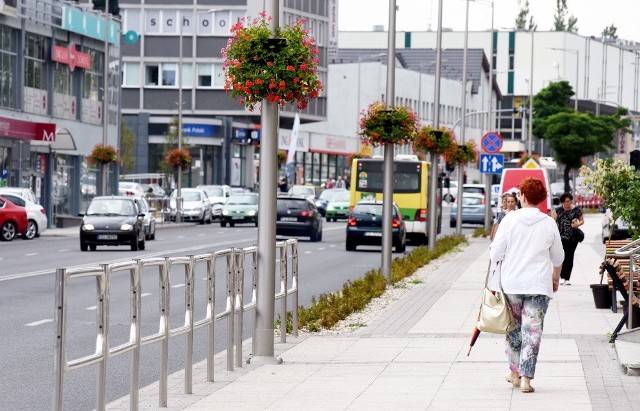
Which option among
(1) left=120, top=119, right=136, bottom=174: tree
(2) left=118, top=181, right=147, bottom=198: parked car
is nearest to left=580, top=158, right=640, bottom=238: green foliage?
(2) left=118, top=181, right=147, bottom=198: parked car

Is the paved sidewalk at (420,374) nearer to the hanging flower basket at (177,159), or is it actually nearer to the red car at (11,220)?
the red car at (11,220)

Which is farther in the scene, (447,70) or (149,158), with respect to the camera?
(447,70)

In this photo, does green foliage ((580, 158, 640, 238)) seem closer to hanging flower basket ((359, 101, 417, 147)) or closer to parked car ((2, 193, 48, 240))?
hanging flower basket ((359, 101, 417, 147))

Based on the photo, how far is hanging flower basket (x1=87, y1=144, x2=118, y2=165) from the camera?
214ft

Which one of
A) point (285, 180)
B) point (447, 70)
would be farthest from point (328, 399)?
point (447, 70)

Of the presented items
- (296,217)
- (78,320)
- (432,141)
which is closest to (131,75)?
(296,217)

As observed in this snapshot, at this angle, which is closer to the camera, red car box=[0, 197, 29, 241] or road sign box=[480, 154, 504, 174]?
red car box=[0, 197, 29, 241]

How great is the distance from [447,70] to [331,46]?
155ft

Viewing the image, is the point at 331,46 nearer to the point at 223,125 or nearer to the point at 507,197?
the point at 223,125

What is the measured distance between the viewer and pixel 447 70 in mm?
153875

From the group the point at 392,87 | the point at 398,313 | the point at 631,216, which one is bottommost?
the point at 398,313

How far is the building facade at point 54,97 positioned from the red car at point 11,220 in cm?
540

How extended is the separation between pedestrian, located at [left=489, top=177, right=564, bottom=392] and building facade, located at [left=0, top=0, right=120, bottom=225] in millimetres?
42957

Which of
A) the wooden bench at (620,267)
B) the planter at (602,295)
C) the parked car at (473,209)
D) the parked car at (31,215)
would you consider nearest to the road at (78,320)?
the planter at (602,295)
